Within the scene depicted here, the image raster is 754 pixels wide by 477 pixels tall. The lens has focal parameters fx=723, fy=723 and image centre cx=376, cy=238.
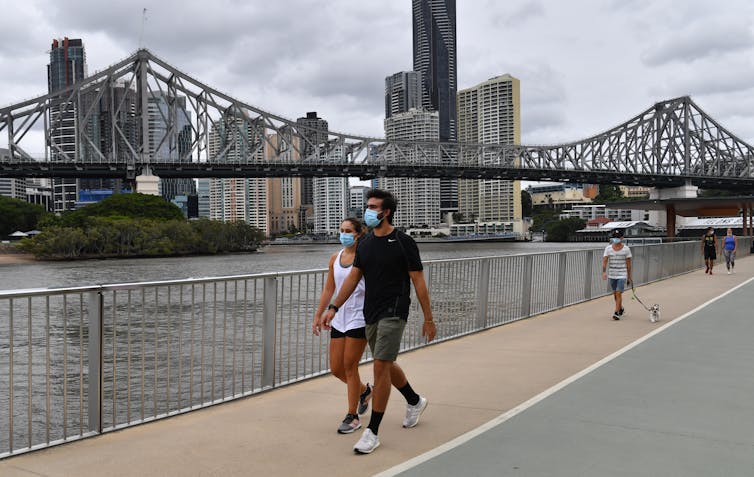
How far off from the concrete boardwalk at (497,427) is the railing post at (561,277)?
4.45m

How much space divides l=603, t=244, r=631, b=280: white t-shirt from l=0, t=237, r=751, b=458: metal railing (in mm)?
1065

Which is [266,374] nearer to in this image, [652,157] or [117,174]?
[117,174]

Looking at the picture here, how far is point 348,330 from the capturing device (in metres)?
5.04

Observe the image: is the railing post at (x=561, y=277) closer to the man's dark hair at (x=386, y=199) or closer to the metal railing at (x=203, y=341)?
the metal railing at (x=203, y=341)

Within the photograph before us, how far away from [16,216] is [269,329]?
103059 mm

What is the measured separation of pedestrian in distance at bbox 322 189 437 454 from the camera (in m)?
4.58

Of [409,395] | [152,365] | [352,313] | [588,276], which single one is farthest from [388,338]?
[588,276]

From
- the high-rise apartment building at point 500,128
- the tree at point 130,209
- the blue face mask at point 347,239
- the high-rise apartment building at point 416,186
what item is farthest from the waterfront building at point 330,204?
the blue face mask at point 347,239

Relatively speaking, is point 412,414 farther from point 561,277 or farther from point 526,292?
point 561,277

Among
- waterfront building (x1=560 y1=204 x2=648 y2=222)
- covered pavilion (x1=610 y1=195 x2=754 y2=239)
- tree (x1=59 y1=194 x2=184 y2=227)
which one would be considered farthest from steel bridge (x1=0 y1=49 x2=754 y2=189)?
waterfront building (x1=560 y1=204 x2=648 y2=222)

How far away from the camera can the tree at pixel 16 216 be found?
9638cm

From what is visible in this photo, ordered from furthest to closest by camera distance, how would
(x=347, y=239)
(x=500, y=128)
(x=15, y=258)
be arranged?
1. (x=500, y=128)
2. (x=15, y=258)
3. (x=347, y=239)

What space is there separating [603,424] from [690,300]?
30.7 ft

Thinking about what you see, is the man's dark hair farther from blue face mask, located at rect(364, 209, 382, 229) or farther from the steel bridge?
the steel bridge
